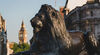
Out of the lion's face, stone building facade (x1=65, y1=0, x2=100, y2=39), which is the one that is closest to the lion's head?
the lion's face

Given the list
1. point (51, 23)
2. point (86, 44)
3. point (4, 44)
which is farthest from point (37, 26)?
point (4, 44)

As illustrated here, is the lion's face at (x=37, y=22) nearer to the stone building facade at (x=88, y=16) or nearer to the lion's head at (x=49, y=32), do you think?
the lion's head at (x=49, y=32)

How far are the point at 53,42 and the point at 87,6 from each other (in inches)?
1226

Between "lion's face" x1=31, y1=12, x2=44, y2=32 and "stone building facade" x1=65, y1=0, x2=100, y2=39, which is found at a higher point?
"stone building facade" x1=65, y1=0, x2=100, y2=39

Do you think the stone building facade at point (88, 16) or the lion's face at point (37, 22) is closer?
the lion's face at point (37, 22)

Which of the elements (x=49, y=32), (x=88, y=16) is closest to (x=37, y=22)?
(x=49, y=32)

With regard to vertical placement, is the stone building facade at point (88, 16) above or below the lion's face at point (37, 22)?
above

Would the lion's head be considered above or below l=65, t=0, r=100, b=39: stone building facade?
below

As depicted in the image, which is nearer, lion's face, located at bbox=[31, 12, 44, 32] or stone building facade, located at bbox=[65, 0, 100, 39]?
lion's face, located at bbox=[31, 12, 44, 32]

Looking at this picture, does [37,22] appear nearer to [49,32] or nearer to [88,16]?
[49,32]

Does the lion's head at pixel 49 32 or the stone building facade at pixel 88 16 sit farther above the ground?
the stone building facade at pixel 88 16

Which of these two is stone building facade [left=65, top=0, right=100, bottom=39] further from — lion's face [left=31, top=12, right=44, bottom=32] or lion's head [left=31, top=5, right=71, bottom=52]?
lion's face [left=31, top=12, right=44, bottom=32]

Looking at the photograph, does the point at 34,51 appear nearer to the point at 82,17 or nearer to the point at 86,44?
the point at 86,44

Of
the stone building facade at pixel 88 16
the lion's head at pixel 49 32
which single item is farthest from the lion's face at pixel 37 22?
the stone building facade at pixel 88 16
